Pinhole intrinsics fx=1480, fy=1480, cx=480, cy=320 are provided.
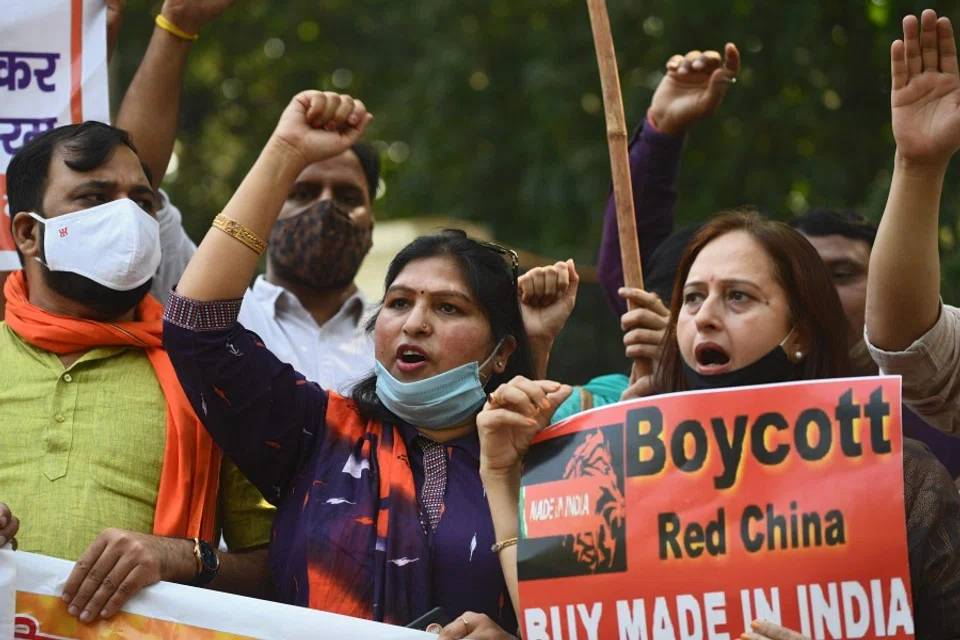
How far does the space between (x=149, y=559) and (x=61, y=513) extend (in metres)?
0.30

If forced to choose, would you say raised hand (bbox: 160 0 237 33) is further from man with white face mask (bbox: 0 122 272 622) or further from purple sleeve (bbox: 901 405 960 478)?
purple sleeve (bbox: 901 405 960 478)

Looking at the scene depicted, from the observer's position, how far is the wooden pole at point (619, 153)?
3908mm

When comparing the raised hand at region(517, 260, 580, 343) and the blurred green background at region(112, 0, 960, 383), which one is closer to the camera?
the raised hand at region(517, 260, 580, 343)

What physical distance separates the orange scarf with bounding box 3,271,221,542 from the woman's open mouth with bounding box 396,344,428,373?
1.68ft

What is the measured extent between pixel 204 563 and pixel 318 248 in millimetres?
1789

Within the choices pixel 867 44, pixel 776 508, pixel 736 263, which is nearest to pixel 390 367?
pixel 736 263

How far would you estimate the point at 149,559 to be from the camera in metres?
3.26

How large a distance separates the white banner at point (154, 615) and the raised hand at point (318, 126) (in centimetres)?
107

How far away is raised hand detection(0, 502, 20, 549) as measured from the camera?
3.23 m

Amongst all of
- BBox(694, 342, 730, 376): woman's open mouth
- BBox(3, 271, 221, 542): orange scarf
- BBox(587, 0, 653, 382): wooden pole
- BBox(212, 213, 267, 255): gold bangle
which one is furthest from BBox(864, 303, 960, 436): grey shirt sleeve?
BBox(3, 271, 221, 542): orange scarf

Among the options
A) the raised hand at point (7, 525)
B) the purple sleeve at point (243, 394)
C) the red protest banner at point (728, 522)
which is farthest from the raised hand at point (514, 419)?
the raised hand at point (7, 525)

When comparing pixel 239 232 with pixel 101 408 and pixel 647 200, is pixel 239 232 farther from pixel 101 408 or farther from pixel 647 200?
pixel 647 200

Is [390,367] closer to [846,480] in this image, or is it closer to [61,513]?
[61,513]

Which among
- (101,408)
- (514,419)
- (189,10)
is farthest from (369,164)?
(514,419)
